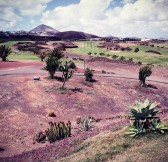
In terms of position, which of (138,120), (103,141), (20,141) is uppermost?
(138,120)

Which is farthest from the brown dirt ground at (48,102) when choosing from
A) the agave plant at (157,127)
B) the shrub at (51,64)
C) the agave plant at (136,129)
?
the agave plant at (157,127)

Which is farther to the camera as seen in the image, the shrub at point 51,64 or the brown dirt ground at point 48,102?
the shrub at point 51,64

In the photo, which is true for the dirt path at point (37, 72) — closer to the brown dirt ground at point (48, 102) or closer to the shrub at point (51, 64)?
the brown dirt ground at point (48, 102)

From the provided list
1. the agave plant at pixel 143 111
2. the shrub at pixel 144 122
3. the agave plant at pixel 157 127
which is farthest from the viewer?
the agave plant at pixel 143 111

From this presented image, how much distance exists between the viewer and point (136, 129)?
1213 cm

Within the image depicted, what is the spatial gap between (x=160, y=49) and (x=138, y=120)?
2911 inches

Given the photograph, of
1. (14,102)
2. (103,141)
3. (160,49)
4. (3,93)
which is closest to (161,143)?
(103,141)

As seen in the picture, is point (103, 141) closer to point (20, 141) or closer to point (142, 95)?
point (20, 141)

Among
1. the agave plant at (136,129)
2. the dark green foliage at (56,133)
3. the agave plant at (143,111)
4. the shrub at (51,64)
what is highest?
the shrub at (51,64)

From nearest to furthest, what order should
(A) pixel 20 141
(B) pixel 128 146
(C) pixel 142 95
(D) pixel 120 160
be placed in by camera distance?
(D) pixel 120 160, (B) pixel 128 146, (A) pixel 20 141, (C) pixel 142 95

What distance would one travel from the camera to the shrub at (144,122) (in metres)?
12.0

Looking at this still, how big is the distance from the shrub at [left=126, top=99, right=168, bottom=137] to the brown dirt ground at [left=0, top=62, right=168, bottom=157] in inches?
285

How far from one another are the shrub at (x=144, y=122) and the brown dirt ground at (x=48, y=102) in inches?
285

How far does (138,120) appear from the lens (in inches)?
500
